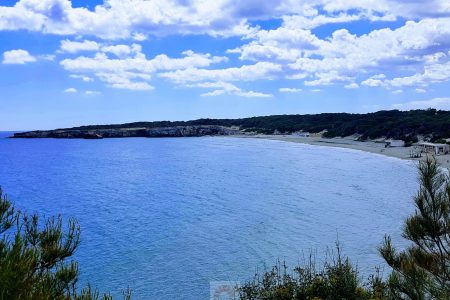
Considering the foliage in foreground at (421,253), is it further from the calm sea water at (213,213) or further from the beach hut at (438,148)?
the beach hut at (438,148)

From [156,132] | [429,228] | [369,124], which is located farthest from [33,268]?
[156,132]

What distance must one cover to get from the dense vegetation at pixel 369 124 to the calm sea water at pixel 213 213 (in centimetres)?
1921

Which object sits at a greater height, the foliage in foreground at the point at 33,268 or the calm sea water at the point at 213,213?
the foliage in foreground at the point at 33,268

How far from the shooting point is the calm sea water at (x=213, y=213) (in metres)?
22.1

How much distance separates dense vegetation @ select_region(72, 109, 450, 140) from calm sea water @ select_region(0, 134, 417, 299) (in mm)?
19214

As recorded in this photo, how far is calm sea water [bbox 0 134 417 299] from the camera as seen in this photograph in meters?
22.1

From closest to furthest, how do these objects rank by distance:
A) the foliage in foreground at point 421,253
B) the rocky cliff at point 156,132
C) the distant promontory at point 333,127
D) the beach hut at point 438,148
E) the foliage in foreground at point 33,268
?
the foliage in foreground at point 33,268, the foliage in foreground at point 421,253, the beach hut at point 438,148, the distant promontory at point 333,127, the rocky cliff at point 156,132

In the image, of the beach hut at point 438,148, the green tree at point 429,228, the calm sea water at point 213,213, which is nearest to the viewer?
the green tree at point 429,228

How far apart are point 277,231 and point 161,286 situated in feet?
34.8

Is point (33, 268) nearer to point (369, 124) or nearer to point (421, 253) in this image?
point (421, 253)

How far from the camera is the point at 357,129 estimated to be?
108125mm

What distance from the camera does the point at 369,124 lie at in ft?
349

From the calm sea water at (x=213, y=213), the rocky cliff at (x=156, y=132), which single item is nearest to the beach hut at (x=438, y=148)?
the calm sea water at (x=213, y=213)

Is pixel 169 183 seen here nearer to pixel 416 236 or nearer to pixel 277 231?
pixel 277 231
